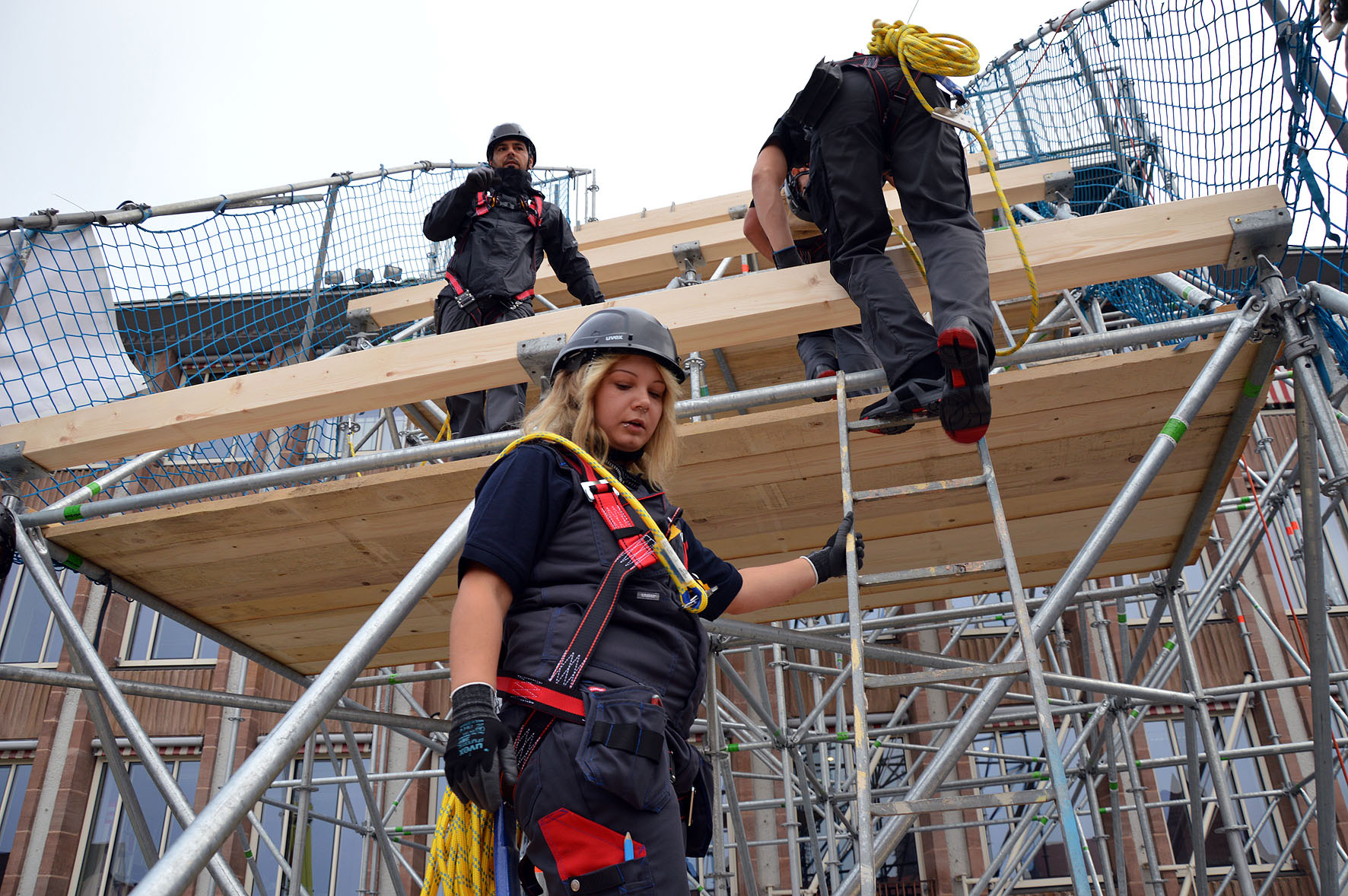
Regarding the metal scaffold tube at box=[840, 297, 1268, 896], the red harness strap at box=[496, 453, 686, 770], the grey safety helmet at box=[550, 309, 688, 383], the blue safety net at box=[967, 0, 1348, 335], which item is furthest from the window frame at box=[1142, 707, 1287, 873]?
the red harness strap at box=[496, 453, 686, 770]

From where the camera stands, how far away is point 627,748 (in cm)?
185

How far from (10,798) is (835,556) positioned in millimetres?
15611

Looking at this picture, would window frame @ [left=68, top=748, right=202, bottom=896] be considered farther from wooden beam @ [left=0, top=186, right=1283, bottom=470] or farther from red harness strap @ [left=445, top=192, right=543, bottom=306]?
wooden beam @ [left=0, top=186, right=1283, bottom=470]

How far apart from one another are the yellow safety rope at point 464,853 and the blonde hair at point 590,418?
2.92 feet

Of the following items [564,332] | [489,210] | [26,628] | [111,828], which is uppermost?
[26,628]

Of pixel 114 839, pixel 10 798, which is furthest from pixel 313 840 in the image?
pixel 10 798

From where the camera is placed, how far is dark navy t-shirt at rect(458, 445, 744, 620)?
2055mm

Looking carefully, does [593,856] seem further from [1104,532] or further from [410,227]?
[410,227]

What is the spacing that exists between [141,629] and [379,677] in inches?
429

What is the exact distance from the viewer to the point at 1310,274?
8.22 meters

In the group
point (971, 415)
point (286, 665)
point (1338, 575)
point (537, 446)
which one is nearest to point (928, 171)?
point (971, 415)

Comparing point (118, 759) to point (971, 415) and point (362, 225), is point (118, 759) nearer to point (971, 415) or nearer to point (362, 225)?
point (971, 415)

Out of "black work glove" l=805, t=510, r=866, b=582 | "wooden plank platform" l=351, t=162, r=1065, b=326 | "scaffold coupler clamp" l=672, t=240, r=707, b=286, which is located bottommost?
"black work glove" l=805, t=510, r=866, b=582

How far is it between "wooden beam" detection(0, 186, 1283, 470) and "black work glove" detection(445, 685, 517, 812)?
1.93 metres
